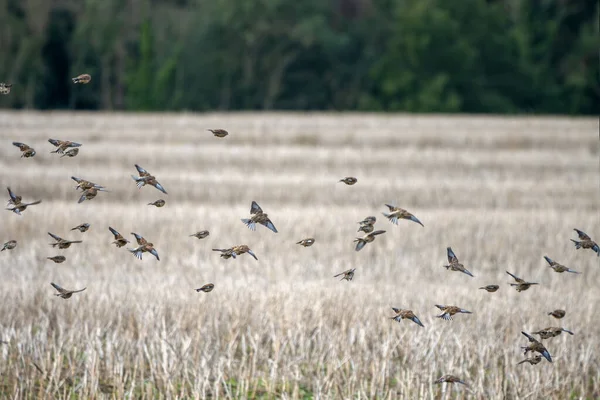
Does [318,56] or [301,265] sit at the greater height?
[301,265]

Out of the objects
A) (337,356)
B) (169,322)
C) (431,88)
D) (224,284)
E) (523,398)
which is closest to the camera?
(523,398)

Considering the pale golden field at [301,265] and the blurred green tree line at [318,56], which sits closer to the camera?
the pale golden field at [301,265]

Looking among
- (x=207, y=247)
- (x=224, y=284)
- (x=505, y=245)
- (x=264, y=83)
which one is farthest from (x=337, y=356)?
(x=264, y=83)

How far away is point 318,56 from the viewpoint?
166 ft

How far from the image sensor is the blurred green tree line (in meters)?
45.8

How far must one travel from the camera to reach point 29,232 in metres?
12.6

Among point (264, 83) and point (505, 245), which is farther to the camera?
point (264, 83)

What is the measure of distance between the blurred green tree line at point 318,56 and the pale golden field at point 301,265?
82.4 feet

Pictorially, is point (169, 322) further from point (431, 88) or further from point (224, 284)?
point (431, 88)

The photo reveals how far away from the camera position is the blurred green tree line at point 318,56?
45812mm

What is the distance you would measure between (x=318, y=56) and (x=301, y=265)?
1590 inches

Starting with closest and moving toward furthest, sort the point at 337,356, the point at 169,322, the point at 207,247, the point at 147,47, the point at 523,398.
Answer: the point at 523,398, the point at 337,356, the point at 169,322, the point at 207,247, the point at 147,47

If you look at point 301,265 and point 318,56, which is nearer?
point 301,265

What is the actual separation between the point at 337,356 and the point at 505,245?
5.45m
